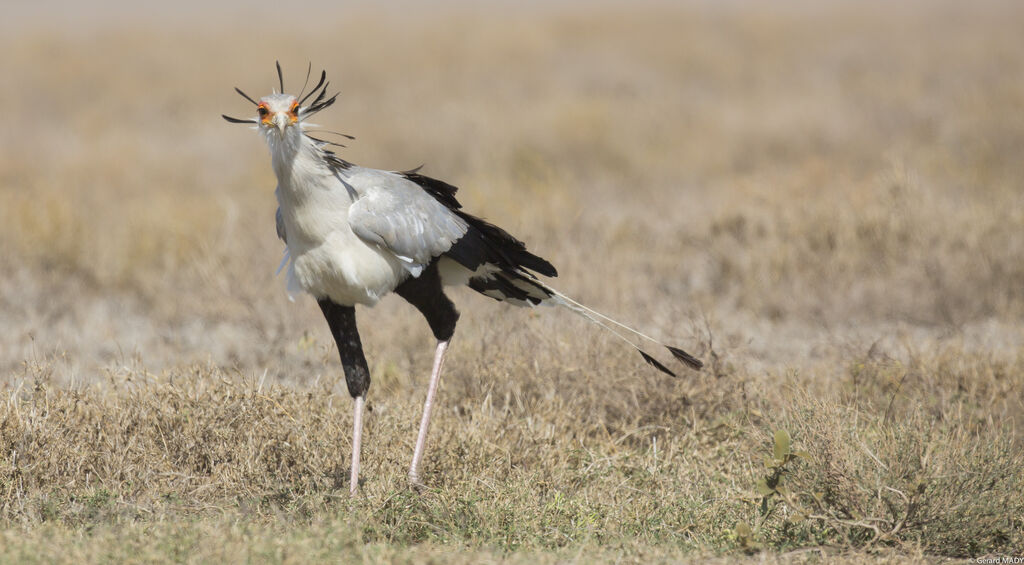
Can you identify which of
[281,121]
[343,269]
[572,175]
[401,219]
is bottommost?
[343,269]

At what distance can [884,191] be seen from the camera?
803 centimetres

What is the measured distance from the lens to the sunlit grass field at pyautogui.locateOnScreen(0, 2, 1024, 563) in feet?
12.4

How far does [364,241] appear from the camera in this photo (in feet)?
13.2

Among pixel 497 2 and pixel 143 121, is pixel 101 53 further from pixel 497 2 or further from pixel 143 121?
pixel 497 2

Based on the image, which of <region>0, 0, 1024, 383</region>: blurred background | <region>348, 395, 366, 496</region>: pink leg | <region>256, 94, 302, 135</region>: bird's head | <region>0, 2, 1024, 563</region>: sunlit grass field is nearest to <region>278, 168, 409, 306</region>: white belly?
<region>256, 94, 302, 135</region>: bird's head

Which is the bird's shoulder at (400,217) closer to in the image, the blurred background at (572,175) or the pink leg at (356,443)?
the pink leg at (356,443)

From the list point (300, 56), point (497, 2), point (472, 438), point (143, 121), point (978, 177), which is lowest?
point (472, 438)

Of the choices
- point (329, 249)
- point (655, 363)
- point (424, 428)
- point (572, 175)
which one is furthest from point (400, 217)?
point (572, 175)

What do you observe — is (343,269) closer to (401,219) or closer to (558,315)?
(401,219)

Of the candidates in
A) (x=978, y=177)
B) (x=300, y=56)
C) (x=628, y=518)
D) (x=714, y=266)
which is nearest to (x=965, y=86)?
(x=978, y=177)

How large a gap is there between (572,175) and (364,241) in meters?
6.53

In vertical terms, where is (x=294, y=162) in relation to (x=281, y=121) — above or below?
below

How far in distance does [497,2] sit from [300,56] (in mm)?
8909

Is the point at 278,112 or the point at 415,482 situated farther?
the point at 415,482
